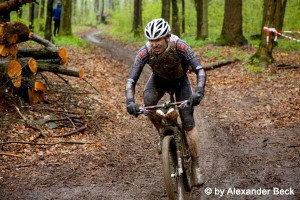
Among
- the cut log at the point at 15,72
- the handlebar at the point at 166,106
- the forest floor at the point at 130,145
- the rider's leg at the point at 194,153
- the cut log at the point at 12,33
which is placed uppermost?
the cut log at the point at 12,33

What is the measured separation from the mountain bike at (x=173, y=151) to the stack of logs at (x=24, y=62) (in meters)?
4.25

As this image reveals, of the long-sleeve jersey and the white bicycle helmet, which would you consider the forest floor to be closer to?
the long-sleeve jersey

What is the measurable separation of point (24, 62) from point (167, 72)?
14.3 feet

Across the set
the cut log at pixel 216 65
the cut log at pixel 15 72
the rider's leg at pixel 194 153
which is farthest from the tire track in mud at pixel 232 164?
the cut log at pixel 216 65

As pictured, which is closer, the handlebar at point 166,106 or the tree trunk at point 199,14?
the handlebar at point 166,106

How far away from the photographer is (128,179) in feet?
21.4

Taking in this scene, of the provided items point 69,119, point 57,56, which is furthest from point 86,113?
point 57,56

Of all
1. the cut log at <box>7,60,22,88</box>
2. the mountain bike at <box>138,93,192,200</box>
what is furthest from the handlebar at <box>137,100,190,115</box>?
the cut log at <box>7,60,22,88</box>

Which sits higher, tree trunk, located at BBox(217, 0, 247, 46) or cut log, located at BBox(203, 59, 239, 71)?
tree trunk, located at BBox(217, 0, 247, 46)

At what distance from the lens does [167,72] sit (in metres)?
5.62

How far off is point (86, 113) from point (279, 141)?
14.7ft

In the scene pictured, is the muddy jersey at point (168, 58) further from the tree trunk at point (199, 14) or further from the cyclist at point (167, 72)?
the tree trunk at point (199, 14)

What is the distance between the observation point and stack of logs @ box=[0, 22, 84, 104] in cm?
820

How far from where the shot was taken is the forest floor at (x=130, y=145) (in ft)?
20.0
